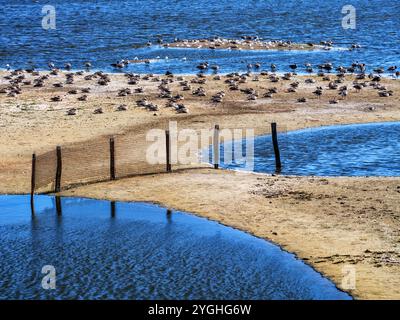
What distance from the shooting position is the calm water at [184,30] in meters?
75.4

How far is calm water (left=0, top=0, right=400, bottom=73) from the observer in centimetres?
7544

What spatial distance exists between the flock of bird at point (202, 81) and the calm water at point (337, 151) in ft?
22.7

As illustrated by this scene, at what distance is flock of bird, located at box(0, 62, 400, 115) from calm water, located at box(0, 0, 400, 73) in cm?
501

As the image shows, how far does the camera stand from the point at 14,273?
25234 mm

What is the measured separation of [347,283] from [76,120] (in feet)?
86.6

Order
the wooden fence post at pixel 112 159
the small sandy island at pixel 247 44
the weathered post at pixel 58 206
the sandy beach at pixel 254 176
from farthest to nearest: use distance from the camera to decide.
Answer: the small sandy island at pixel 247 44, the wooden fence post at pixel 112 159, the weathered post at pixel 58 206, the sandy beach at pixel 254 176

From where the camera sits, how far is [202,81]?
193ft
